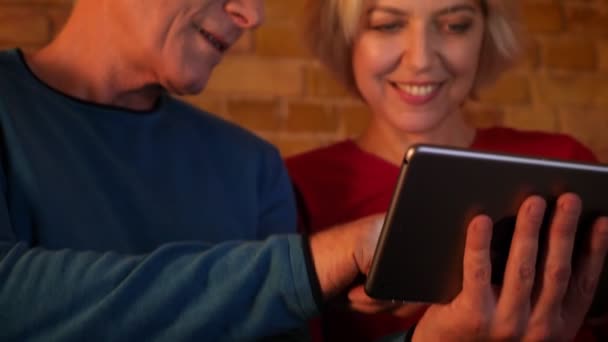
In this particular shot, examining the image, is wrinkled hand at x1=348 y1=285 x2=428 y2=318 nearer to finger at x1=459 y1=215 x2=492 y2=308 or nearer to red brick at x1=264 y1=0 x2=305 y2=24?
finger at x1=459 y1=215 x2=492 y2=308

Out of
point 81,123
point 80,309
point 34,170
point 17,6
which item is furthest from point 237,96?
point 80,309

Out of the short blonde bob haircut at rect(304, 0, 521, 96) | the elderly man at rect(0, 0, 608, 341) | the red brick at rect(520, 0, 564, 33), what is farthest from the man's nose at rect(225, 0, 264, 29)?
the red brick at rect(520, 0, 564, 33)

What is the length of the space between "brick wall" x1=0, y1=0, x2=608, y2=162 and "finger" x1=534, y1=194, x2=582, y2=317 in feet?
3.83

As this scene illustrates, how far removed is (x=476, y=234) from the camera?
2.27 feet

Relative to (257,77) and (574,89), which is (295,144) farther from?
(574,89)

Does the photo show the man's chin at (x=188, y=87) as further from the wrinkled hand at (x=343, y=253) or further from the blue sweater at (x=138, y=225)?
the wrinkled hand at (x=343, y=253)

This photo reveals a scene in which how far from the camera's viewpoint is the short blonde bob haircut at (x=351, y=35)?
132 centimetres

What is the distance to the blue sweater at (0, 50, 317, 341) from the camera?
69cm

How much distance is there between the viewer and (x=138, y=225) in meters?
1.00

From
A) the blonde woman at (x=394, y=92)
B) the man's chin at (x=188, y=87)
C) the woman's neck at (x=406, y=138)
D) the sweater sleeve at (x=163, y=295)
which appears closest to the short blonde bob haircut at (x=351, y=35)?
the blonde woman at (x=394, y=92)

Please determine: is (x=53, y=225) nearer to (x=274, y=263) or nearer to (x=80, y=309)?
(x=80, y=309)

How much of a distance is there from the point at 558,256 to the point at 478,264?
9cm

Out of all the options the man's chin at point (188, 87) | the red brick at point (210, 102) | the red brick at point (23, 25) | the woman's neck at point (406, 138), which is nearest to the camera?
the man's chin at point (188, 87)

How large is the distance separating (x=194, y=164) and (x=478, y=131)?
0.60 meters
